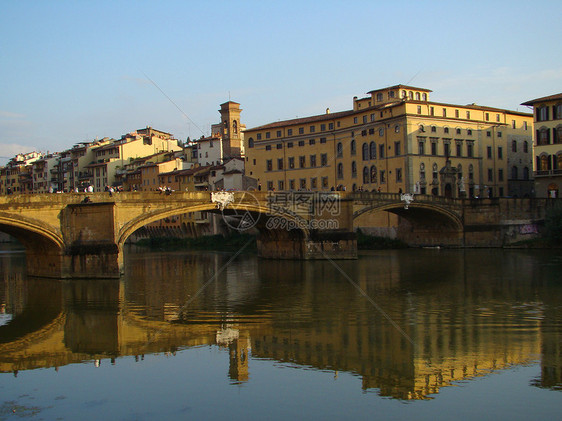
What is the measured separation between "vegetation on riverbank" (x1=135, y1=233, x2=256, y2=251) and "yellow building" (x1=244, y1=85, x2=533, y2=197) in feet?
24.7

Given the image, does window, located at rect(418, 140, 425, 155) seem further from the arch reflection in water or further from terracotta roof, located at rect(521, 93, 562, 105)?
the arch reflection in water

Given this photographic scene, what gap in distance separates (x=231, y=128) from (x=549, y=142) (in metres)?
43.9

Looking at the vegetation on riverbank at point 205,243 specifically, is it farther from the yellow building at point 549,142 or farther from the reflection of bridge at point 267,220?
the yellow building at point 549,142

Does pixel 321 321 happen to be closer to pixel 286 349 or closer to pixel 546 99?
pixel 286 349

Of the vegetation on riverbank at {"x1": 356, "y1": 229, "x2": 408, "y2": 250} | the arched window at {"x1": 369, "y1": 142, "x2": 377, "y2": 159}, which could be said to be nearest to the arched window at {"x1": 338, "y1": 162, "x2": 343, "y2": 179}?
the arched window at {"x1": 369, "y1": 142, "x2": 377, "y2": 159}

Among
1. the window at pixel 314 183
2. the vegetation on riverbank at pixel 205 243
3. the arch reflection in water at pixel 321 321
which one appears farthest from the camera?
the window at pixel 314 183

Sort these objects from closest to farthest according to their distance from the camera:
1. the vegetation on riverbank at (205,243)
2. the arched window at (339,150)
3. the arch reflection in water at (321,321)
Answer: the arch reflection in water at (321,321), the arched window at (339,150), the vegetation on riverbank at (205,243)

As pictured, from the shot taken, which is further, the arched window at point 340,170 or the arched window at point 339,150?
the arched window at point 340,170

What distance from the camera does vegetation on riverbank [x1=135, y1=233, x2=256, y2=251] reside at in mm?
66562

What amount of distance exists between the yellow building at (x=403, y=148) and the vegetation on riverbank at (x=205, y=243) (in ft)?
24.7

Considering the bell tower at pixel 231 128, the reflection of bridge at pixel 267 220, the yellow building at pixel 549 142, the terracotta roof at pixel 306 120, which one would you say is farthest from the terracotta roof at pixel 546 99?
the bell tower at pixel 231 128

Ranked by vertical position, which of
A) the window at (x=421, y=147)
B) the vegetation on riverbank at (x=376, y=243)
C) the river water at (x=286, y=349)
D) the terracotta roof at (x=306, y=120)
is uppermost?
the terracotta roof at (x=306, y=120)

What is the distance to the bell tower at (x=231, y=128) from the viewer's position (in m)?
85.4

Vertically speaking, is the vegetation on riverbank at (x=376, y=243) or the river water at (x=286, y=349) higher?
the vegetation on riverbank at (x=376, y=243)
